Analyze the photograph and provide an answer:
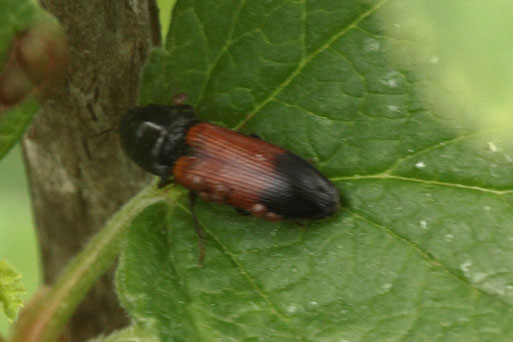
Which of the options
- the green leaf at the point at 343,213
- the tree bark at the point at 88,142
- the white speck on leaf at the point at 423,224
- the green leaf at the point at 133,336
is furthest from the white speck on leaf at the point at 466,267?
the tree bark at the point at 88,142

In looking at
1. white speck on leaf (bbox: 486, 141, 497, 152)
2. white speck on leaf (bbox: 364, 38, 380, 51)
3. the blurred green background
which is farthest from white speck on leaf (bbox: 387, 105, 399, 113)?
the blurred green background

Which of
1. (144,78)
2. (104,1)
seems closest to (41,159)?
(144,78)

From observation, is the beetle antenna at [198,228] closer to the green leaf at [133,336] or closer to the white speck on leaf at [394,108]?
the green leaf at [133,336]

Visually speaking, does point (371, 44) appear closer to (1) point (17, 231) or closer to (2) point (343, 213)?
(2) point (343, 213)

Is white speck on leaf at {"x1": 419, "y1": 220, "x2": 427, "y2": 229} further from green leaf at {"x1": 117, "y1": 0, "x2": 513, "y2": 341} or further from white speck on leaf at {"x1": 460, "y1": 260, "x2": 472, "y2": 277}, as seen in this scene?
white speck on leaf at {"x1": 460, "y1": 260, "x2": 472, "y2": 277}

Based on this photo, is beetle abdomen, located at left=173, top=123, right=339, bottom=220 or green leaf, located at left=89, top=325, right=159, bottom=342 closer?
green leaf, located at left=89, top=325, right=159, bottom=342

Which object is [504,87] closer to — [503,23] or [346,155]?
[503,23]

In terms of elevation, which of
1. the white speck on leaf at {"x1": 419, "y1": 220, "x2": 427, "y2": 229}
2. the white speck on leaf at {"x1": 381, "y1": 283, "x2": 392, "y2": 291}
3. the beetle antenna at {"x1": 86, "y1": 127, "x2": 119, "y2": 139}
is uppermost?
the beetle antenna at {"x1": 86, "y1": 127, "x2": 119, "y2": 139}

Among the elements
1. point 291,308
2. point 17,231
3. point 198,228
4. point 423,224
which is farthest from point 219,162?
point 17,231
